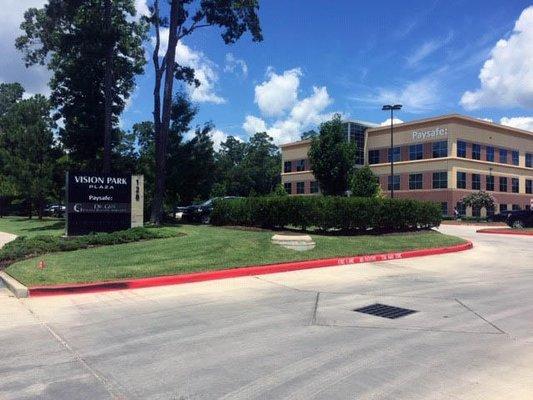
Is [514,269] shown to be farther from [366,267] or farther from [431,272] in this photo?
[366,267]

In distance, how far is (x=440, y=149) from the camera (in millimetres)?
57031

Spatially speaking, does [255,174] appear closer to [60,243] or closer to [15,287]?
[60,243]

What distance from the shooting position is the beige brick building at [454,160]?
2197 inches

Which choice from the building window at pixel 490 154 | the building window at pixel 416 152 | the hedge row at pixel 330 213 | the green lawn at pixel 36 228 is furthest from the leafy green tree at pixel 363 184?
the green lawn at pixel 36 228

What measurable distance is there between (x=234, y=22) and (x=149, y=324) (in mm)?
23521

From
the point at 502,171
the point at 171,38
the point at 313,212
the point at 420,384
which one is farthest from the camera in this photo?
the point at 502,171

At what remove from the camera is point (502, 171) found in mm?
60938

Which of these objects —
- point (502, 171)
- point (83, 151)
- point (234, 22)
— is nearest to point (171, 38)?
point (234, 22)

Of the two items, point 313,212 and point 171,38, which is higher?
point 171,38

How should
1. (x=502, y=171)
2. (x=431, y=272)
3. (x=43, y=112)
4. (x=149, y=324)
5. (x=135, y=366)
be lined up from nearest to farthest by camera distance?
(x=135, y=366) < (x=149, y=324) < (x=431, y=272) < (x=43, y=112) < (x=502, y=171)

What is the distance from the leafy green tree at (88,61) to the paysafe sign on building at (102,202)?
10558mm

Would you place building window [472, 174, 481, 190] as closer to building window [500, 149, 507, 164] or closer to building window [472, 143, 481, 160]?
building window [472, 143, 481, 160]

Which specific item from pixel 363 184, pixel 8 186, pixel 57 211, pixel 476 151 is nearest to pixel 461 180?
pixel 476 151

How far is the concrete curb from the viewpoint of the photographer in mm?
8930
